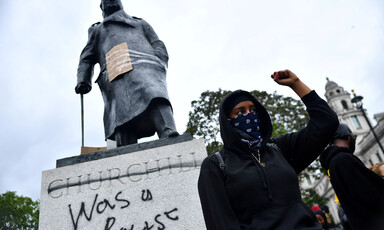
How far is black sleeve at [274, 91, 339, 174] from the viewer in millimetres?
1938

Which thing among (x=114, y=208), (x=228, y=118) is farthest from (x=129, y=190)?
(x=228, y=118)

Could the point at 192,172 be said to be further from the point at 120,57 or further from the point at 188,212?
the point at 120,57

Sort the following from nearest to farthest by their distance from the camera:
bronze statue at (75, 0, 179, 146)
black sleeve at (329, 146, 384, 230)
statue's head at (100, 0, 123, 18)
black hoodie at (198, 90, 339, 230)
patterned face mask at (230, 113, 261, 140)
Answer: black hoodie at (198, 90, 339, 230), patterned face mask at (230, 113, 261, 140), black sleeve at (329, 146, 384, 230), bronze statue at (75, 0, 179, 146), statue's head at (100, 0, 123, 18)

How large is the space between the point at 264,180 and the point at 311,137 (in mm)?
448

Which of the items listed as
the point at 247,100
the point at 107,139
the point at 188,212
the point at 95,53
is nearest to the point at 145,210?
the point at 188,212

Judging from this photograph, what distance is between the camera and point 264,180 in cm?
174

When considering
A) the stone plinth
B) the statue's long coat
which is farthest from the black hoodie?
the statue's long coat

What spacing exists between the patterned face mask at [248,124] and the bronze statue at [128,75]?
7.17 ft

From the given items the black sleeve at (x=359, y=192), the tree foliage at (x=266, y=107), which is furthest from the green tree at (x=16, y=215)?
the black sleeve at (x=359, y=192)

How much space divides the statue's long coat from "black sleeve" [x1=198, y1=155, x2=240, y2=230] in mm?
2790

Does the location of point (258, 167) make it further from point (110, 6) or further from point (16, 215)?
point (16, 215)

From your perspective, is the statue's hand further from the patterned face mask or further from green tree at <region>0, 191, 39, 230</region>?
green tree at <region>0, 191, 39, 230</region>

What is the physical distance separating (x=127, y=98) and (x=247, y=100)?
2.95 meters

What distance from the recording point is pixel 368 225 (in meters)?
2.23
